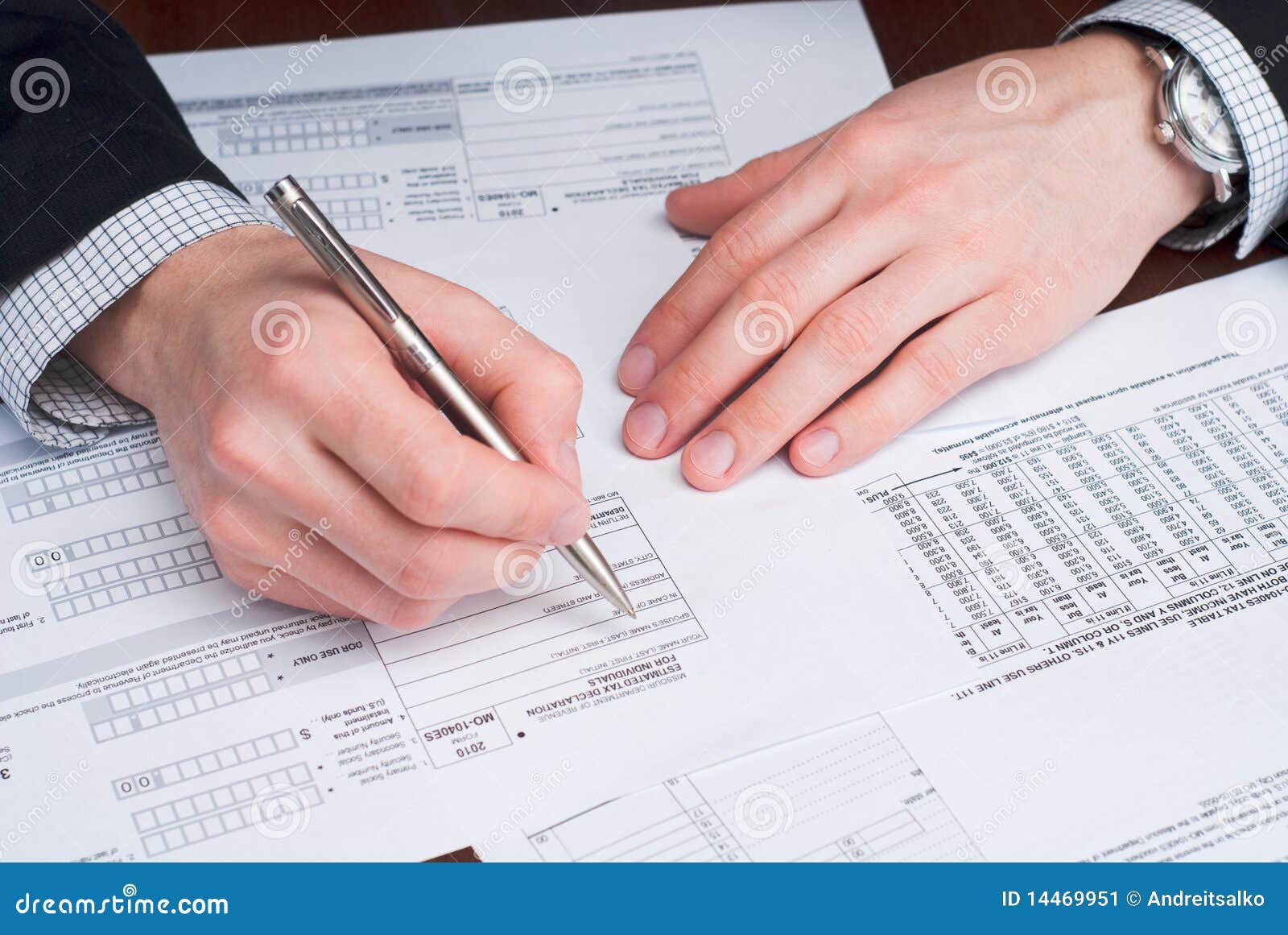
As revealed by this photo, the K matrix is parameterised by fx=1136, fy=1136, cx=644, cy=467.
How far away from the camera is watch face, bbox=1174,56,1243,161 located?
3.49ft

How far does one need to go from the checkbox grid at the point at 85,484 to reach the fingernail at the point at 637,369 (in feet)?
1.23

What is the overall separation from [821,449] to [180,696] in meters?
0.51

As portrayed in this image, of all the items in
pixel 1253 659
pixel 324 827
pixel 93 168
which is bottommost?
pixel 1253 659

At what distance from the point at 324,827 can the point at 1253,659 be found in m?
0.63

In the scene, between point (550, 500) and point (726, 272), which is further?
point (726, 272)

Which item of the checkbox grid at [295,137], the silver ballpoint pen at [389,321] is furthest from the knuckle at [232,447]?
the checkbox grid at [295,137]

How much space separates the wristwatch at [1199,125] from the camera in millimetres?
1062

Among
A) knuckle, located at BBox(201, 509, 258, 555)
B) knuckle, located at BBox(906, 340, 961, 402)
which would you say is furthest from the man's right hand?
knuckle, located at BBox(906, 340, 961, 402)

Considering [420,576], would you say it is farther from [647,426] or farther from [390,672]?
[647,426]
